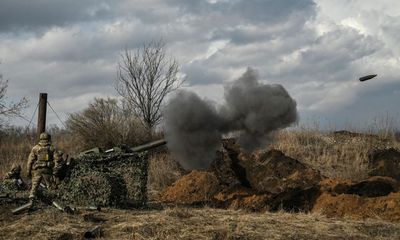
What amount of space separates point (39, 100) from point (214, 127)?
329 inches

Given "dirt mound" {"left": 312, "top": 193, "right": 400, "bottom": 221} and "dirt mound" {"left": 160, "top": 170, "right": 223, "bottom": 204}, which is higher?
"dirt mound" {"left": 160, "top": 170, "right": 223, "bottom": 204}

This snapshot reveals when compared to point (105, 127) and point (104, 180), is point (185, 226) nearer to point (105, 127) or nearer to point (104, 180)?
point (104, 180)

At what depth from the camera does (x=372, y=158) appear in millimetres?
24344

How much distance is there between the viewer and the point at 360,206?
14.7m

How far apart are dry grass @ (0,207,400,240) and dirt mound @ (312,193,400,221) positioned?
633mm

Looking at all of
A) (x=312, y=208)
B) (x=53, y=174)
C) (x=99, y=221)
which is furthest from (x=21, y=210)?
(x=312, y=208)

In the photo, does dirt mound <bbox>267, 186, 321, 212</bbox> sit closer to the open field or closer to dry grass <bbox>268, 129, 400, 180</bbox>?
the open field

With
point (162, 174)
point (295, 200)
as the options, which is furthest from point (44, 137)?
point (162, 174)

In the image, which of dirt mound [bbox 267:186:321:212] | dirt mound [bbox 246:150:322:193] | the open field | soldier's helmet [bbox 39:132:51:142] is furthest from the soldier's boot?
dirt mound [bbox 246:150:322:193]

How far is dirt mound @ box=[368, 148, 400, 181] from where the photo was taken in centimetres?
2183

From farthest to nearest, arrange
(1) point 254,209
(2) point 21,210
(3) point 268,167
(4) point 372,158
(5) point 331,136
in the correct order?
(5) point 331,136
(4) point 372,158
(3) point 268,167
(1) point 254,209
(2) point 21,210

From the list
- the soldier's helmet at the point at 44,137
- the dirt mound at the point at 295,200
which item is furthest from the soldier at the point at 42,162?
the dirt mound at the point at 295,200

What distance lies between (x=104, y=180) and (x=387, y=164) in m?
13.2

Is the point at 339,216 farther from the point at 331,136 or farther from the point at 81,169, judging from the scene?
the point at 331,136
